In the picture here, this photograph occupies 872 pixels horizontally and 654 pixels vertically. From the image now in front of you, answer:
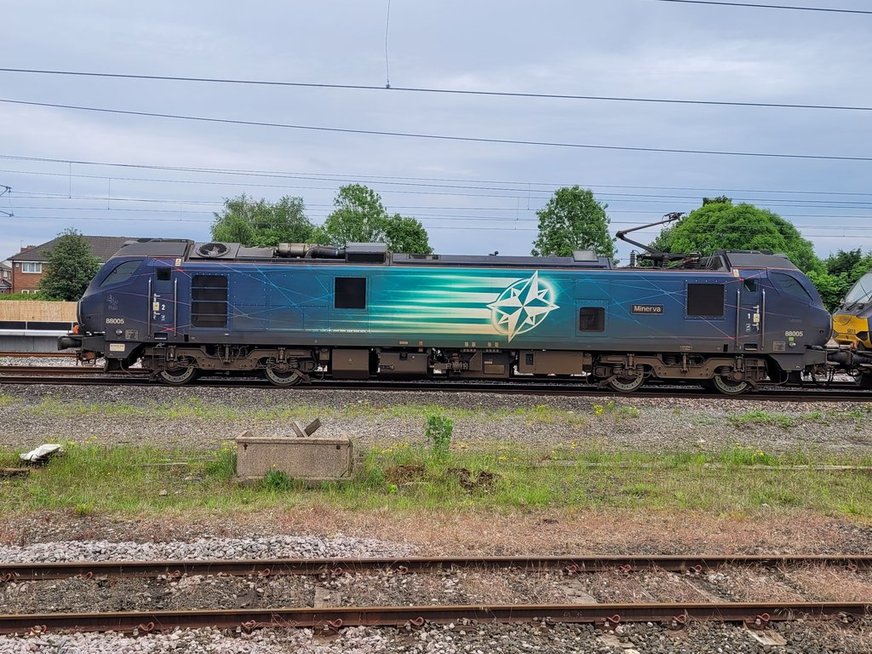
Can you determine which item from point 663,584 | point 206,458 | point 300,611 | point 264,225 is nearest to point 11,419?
point 206,458

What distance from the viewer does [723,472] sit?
10.3 m

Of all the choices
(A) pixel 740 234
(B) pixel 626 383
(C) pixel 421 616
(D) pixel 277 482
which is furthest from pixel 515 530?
(A) pixel 740 234

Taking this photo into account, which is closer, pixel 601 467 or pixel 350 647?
pixel 350 647

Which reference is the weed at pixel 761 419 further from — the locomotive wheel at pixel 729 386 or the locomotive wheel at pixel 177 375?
the locomotive wheel at pixel 177 375

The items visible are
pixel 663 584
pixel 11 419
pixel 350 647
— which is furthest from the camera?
pixel 11 419

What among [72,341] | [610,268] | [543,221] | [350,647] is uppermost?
[543,221]

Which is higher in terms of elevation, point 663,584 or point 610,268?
point 610,268

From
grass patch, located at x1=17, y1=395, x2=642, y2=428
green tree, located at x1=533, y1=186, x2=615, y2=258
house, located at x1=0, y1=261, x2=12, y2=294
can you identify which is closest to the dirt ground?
grass patch, located at x1=17, y1=395, x2=642, y2=428

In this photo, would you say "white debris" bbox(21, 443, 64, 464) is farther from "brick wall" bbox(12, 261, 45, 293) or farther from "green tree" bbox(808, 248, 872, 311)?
"brick wall" bbox(12, 261, 45, 293)

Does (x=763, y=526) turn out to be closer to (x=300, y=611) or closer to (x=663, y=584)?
(x=663, y=584)

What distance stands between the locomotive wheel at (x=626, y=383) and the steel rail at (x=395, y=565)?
1137cm

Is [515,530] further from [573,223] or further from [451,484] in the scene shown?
[573,223]

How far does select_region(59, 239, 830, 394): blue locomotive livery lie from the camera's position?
1783 centimetres

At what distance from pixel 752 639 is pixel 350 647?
3100mm
